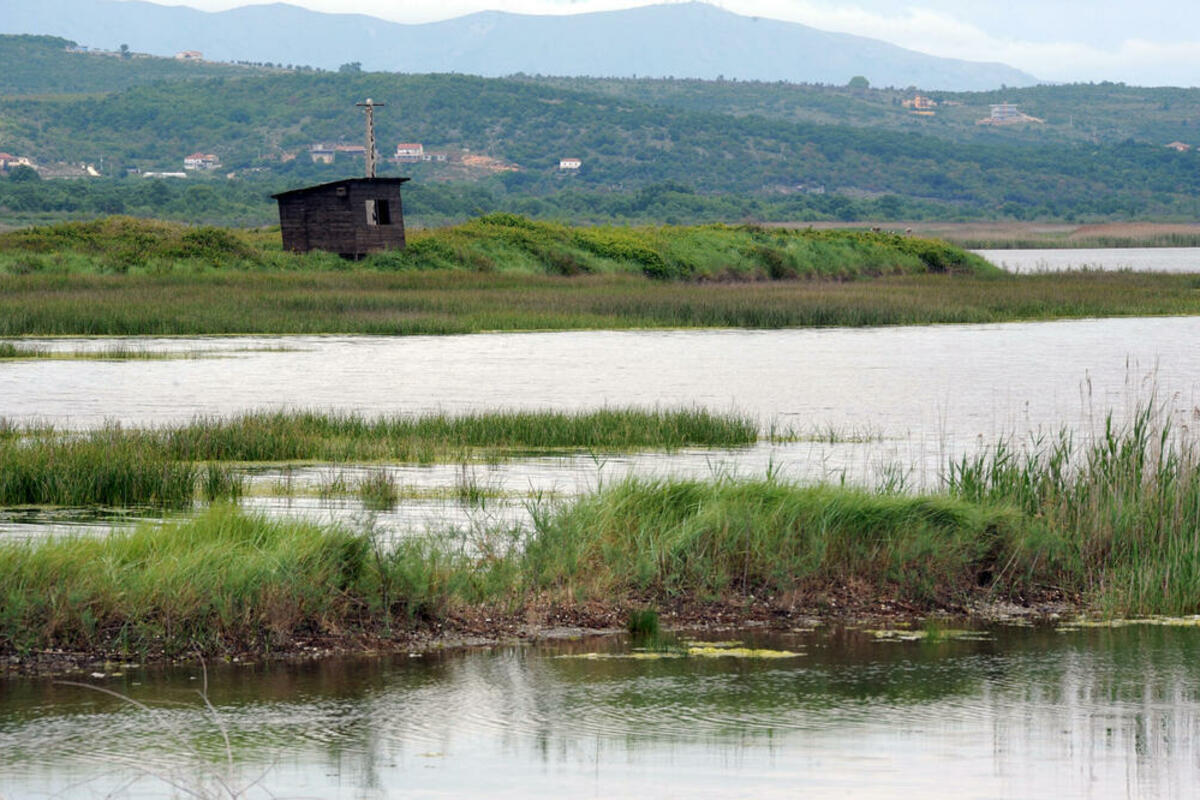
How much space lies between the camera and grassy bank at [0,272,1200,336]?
42.9 m

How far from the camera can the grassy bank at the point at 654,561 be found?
994 centimetres

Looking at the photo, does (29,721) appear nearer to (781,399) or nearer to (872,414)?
(872,414)

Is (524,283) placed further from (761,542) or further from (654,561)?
(654,561)

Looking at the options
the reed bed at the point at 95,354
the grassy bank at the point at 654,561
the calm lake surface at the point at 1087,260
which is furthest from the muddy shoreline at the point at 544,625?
the calm lake surface at the point at 1087,260

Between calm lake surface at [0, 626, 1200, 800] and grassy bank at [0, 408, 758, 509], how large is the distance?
20.8 feet

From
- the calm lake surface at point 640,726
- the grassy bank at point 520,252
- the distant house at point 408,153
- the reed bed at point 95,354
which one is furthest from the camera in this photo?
the distant house at point 408,153

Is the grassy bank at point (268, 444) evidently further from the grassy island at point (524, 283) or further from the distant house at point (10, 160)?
the distant house at point (10, 160)

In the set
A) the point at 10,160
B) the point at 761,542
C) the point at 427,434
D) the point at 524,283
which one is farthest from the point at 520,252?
the point at 10,160

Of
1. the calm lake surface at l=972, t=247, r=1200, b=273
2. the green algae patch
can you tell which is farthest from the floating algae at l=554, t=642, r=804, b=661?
the calm lake surface at l=972, t=247, r=1200, b=273

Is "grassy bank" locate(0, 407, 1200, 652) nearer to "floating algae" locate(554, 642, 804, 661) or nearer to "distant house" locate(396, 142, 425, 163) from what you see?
"floating algae" locate(554, 642, 804, 661)

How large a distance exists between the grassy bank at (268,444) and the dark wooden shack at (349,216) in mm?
38052

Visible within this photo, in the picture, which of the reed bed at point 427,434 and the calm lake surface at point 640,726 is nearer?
the calm lake surface at point 640,726

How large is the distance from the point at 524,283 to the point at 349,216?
7634 millimetres

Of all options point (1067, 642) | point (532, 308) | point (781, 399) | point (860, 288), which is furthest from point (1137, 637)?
point (860, 288)
